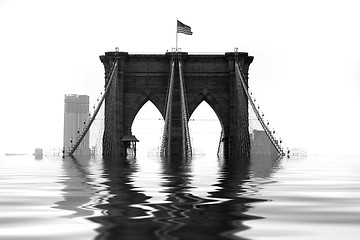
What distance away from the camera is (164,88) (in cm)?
6094

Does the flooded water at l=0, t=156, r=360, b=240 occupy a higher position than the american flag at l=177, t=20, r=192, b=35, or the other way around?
the american flag at l=177, t=20, r=192, b=35

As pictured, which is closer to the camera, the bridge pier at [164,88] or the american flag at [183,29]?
the bridge pier at [164,88]

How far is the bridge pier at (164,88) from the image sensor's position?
2343 inches

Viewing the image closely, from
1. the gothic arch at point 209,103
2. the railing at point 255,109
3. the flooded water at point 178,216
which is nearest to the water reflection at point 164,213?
the flooded water at point 178,216

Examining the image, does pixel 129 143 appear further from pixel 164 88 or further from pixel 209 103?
pixel 209 103

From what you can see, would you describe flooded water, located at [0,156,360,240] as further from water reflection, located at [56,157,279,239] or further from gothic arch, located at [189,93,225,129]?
gothic arch, located at [189,93,225,129]

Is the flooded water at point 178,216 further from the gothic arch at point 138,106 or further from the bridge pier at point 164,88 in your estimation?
the gothic arch at point 138,106

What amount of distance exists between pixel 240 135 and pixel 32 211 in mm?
51244

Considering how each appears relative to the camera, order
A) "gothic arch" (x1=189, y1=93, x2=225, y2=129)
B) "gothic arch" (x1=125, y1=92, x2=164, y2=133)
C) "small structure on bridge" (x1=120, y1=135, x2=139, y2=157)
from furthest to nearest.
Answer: "gothic arch" (x1=125, y1=92, x2=164, y2=133) < "gothic arch" (x1=189, y1=93, x2=225, y2=129) < "small structure on bridge" (x1=120, y1=135, x2=139, y2=157)

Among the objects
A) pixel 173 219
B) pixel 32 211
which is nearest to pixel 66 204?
pixel 32 211

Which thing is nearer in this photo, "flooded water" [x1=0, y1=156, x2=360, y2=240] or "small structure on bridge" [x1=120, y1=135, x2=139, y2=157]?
"flooded water" [x1=0, y1=156, x2=360, y2=240]

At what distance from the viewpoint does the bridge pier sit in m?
59.5

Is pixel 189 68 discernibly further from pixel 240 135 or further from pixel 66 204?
pixel 66 204

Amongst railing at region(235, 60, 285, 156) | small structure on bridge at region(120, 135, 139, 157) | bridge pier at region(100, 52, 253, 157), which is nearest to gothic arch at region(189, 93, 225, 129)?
bridge pier at region(100, 52, 253, 157)
